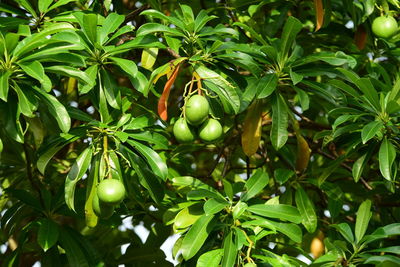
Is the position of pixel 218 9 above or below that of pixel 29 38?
below

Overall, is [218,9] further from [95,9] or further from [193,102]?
[193,102]

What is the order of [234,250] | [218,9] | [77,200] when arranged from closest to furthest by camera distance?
1. [234,250]
2. [77,200]
3. [218,9]

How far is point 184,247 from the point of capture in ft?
7.14

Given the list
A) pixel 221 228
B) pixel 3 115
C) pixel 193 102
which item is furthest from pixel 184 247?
pixel 3 115

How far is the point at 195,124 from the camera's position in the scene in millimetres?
2055

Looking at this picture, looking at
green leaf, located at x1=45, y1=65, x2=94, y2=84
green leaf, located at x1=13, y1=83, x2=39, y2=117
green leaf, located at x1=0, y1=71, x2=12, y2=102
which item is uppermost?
green leaf, located at x1=0, y1=71, x2=12, y2=102

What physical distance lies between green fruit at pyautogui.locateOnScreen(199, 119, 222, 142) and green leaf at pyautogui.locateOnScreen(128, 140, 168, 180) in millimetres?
155

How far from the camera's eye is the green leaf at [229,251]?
6.72ft

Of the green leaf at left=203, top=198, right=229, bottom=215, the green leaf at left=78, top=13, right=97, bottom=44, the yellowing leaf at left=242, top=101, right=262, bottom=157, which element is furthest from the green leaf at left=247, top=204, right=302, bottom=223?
the green leaf at left=78, top=13, right=97, bottom=44

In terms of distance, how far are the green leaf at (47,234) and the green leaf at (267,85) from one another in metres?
0.83

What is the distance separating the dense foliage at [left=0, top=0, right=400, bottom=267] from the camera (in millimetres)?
2045

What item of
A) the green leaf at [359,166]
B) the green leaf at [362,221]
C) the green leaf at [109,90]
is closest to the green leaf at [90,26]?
the green leaf at [109,90]

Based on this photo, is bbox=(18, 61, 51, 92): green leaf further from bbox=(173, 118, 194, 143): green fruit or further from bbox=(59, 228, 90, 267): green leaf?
bbox=(59, 228, 90, 267): green leaf

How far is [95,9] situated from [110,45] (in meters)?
0.39
